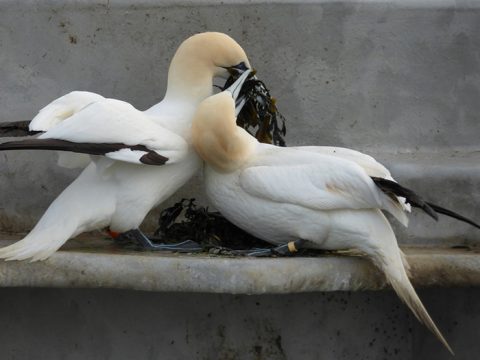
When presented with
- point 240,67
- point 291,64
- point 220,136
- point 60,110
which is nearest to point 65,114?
point 60,110

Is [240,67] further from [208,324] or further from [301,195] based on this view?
[208,324]

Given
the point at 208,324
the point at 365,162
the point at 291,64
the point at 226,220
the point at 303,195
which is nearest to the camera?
the point at 303,195

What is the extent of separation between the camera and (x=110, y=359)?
405cm

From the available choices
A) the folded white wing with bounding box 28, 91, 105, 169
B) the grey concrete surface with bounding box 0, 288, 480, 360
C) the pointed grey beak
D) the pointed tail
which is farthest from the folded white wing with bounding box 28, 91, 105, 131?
the pointed tail

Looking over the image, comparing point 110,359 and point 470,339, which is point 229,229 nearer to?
point 110,359

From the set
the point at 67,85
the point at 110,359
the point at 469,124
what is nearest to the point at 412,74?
the point at 469,124

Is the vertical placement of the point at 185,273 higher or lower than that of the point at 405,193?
lower

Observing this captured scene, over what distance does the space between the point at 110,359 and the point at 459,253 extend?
1.30 meters

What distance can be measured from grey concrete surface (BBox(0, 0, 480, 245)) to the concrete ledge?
3.08ft

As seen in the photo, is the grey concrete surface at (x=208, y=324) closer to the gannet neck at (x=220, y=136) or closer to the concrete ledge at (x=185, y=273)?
the concrete ledge at (x=185, y=273)

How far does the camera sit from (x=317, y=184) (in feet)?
12.4

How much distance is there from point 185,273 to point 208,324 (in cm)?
58

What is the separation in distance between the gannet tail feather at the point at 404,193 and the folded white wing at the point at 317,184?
2cm

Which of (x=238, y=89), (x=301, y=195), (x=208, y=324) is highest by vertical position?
(x=238, y=89)
